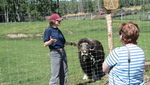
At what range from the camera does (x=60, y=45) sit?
4.51m

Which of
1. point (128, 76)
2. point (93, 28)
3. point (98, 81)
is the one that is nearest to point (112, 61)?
point (128, 76)

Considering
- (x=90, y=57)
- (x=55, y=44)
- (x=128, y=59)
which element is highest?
(x=128, y=59)

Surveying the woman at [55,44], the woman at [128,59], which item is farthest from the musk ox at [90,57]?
the woman at [128,59]

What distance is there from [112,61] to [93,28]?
59.8 ft

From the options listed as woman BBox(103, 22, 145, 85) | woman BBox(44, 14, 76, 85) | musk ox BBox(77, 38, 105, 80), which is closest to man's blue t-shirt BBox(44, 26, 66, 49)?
woman BBox(44, 14, 76, 85)

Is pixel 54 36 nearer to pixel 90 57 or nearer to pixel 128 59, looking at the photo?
pixel 128 59

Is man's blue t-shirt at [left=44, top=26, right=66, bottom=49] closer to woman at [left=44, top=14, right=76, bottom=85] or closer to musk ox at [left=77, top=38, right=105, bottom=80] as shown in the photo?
woman at [left=44, top=14, right=76, bottom=85]

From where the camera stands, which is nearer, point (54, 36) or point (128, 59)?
point (128, 59)

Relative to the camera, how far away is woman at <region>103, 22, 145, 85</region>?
7.86ft

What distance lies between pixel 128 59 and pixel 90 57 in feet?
13.9

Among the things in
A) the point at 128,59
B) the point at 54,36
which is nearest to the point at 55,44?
the point at 54,36

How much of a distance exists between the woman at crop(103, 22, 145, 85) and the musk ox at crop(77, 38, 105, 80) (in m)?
3.81

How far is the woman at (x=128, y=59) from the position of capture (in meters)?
2.39

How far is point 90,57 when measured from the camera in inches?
260
